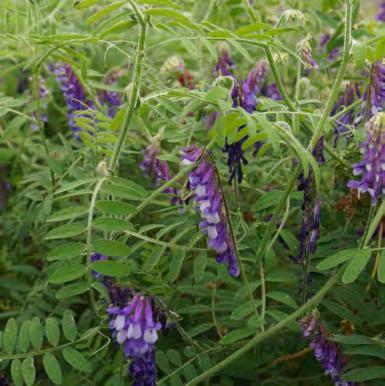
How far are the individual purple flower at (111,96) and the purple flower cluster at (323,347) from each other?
130 centimetres

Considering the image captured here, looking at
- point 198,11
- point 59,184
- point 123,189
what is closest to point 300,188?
point 123,189

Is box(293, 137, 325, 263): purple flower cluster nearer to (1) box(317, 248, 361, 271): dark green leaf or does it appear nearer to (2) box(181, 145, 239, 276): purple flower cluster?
(1) box(317, 248, 361, 271): dark green leaf

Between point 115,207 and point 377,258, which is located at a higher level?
point 115,207

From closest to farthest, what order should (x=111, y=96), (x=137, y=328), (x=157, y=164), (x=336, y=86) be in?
1. (x=137, y=328)
2. (x=336, y=86)
3. (x=157, y=164)
4. (x=111, y=96)

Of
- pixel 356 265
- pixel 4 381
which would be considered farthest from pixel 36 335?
pixel 356 265

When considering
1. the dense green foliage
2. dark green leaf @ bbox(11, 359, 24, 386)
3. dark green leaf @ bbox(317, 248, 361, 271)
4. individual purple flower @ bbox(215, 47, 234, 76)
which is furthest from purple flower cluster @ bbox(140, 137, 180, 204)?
dark green leaf @ bbox(11, 359, 24, 386)

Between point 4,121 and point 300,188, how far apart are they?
1.42m

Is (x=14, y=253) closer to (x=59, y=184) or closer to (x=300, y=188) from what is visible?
(x=59, y=184)

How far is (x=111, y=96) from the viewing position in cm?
290

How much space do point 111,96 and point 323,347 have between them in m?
1.42

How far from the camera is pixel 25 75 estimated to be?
11.4 feet

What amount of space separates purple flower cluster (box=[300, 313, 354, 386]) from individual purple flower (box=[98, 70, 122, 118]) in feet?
4.25

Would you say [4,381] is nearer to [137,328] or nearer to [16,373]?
[16,373]

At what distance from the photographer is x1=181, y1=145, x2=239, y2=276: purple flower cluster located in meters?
1.67
